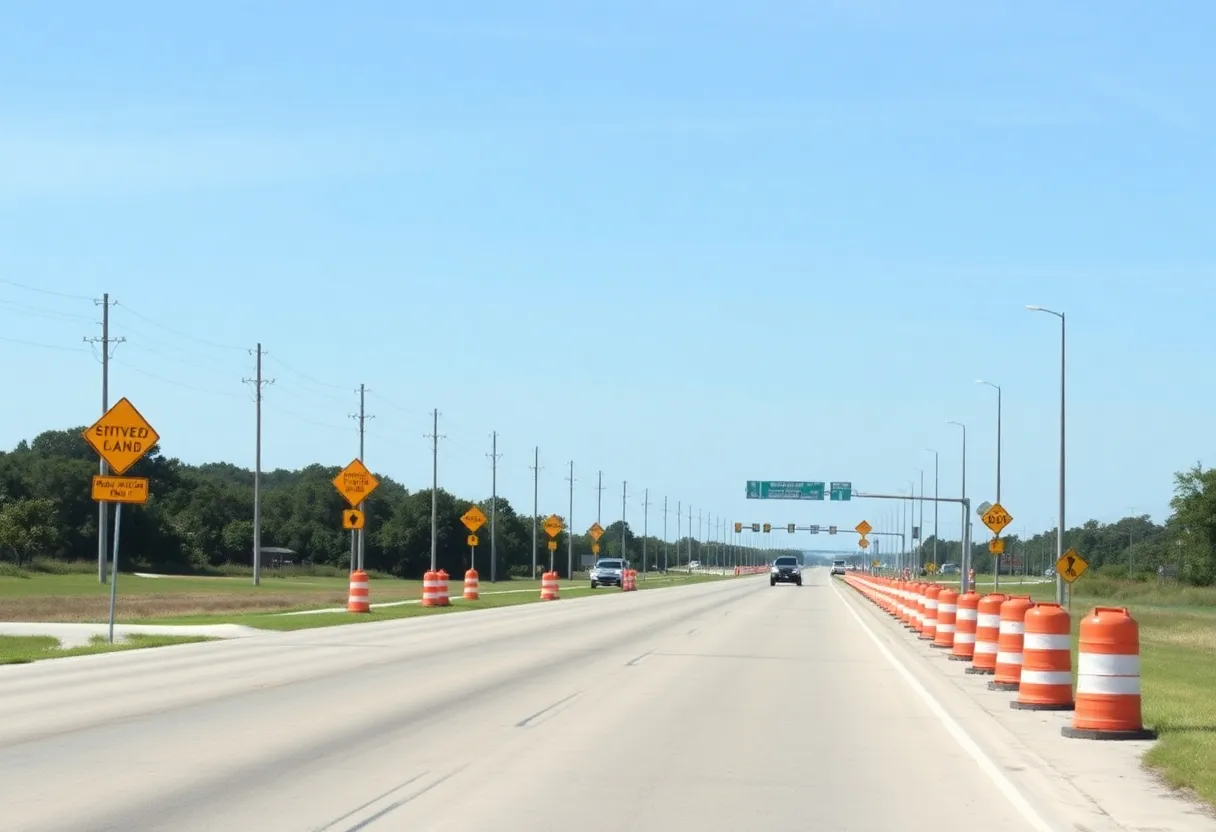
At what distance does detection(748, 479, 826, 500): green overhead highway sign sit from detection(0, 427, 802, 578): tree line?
1345 cm

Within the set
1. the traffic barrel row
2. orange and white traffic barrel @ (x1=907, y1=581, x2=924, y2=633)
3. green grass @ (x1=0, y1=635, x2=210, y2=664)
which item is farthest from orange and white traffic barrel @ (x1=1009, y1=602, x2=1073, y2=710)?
orange and white traffic barrel @ (x1=907, y1=581, x2=924, y2=633)

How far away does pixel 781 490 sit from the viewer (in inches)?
4938

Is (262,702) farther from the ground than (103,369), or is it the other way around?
(103,369)

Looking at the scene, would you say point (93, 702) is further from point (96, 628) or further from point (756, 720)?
point (96, 628)

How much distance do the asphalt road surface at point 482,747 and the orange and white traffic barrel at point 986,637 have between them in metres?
1.33

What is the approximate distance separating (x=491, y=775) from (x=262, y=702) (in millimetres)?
6188

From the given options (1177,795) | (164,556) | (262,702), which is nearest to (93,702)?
(262,702)

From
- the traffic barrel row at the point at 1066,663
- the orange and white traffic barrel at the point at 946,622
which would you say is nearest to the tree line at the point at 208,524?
the orange and white traffic barrel at the point at 946,622

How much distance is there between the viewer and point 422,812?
10609 millimetres

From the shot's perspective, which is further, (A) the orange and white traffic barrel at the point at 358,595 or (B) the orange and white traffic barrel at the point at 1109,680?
(A) the orange and white traffic barrel at the point at 358,595

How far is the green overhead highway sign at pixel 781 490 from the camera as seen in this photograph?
408ft

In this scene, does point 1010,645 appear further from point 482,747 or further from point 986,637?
point 482,747

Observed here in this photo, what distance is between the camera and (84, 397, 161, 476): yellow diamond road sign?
96.2 feet

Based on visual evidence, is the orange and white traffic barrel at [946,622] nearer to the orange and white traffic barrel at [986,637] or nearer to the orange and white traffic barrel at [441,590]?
the orange and white traffic barrel at [986,637]
